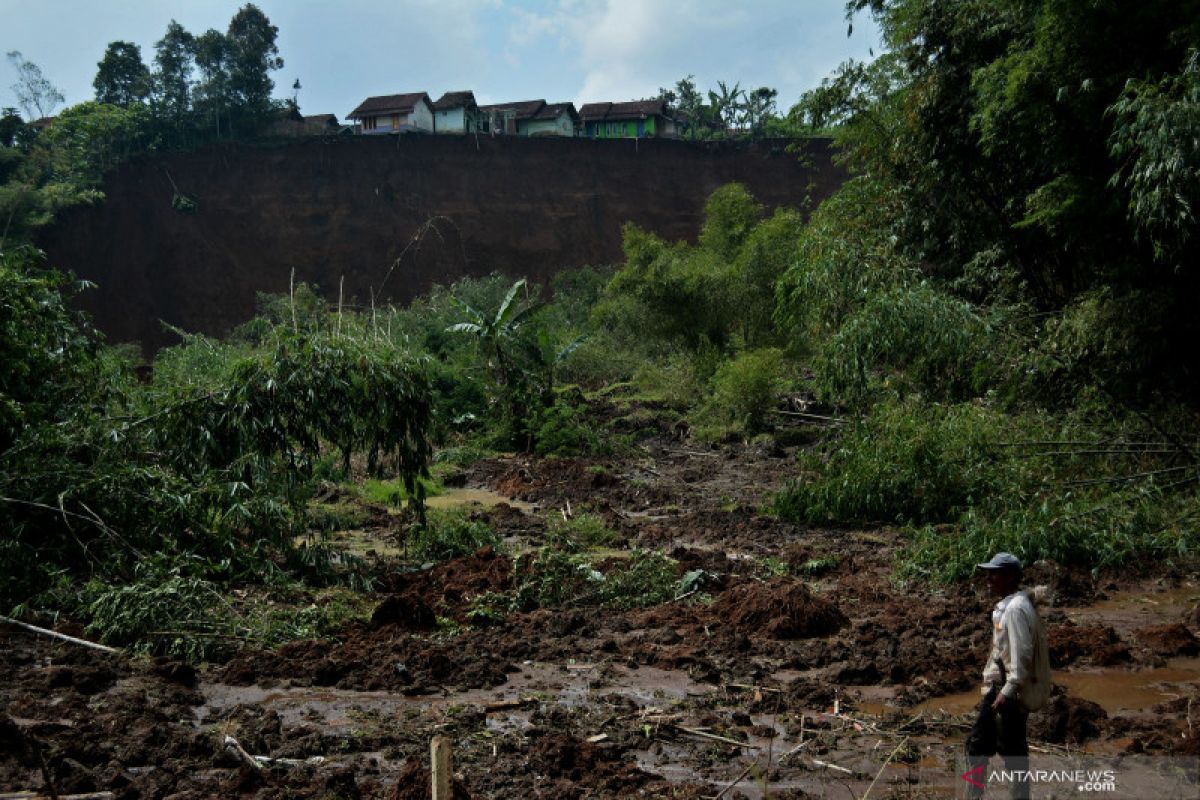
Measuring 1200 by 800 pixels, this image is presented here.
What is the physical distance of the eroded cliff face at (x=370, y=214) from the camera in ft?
122

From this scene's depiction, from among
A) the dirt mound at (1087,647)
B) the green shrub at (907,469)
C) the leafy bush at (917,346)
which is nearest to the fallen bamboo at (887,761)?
the dirt mound at (1087,647)

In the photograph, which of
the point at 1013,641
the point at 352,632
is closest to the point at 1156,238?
the point at 1013,641

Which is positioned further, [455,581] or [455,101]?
[455,101]

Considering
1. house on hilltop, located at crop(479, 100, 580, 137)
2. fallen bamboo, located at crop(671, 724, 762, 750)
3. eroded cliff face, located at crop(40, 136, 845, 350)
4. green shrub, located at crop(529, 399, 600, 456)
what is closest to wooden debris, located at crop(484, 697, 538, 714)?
fallen bamboo, located at crop(671, 724, 762, 750)

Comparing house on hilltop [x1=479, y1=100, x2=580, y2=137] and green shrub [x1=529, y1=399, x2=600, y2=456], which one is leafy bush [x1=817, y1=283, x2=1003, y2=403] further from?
house on hilltop [x1=479, y1=100, x2=580, y2=137]

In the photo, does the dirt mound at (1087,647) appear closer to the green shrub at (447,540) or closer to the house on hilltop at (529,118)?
the green shrub at (447,540)

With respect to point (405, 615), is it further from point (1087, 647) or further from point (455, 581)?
point (1087, 647)

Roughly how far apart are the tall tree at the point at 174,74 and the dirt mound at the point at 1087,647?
3955cm

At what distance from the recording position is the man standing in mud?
373 centimetres

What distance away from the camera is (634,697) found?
5.68 m

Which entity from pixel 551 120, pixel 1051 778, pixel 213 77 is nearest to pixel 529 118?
pixel 551 120

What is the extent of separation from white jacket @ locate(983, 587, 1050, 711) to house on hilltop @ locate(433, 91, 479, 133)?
45.3 meters

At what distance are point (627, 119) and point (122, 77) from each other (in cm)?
2366

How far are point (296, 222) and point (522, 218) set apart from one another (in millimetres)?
9541
